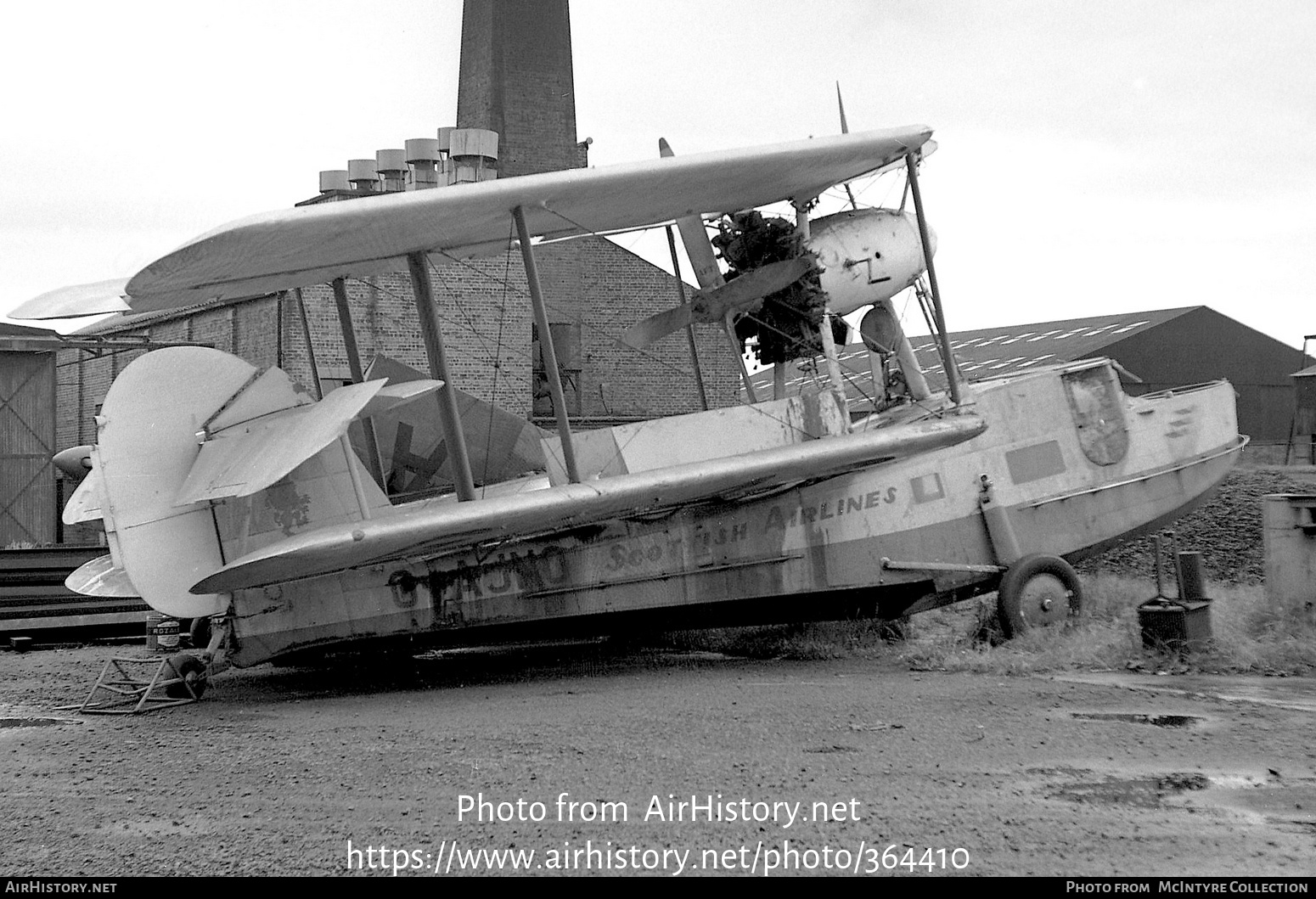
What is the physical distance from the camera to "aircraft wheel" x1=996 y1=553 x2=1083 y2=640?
12656 millimetres

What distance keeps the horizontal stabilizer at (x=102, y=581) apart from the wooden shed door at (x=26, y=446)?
14.4 metres

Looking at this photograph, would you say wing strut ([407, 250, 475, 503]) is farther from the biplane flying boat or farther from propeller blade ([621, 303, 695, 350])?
propeller blade ([621, 303, 695, 350])

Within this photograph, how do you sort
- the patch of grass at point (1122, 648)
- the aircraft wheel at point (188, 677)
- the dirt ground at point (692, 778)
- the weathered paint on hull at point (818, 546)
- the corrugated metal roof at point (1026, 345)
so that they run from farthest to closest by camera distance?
the corrugated metal roof at point (1026, 345)
the weathered paint on hull at point (818, 546)
the aircraft wheel at point (188, 677)
the patch of grass at point (1122, 648)
the dirt ground at point (692, 778)

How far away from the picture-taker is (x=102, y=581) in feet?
37.9

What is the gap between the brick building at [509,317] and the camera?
88.4 ft

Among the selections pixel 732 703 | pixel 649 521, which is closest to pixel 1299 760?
pixel 732 703

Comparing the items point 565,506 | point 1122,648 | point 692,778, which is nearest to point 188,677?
point 565,506

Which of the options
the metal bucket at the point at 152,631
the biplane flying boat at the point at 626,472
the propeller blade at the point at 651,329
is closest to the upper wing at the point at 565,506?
the biplane flying boat at the point at 626,472

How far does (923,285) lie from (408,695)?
658cm

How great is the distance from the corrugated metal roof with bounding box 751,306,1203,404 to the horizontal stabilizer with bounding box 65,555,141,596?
16.9 metres

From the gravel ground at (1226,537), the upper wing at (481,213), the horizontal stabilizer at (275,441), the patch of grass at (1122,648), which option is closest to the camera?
the horizontal stabilizer at (275,441)

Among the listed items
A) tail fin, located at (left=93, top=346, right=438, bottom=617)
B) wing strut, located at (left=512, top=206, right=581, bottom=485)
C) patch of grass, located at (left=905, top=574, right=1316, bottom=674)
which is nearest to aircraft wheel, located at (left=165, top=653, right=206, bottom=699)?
tail fin, located at (left=93, top=346, right=438, bottom=617)

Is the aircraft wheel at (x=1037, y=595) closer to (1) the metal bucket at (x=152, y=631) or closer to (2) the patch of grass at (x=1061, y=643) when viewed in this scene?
(2) the patch of grass at (x=1061, y=643)

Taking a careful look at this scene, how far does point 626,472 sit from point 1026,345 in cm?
2260
